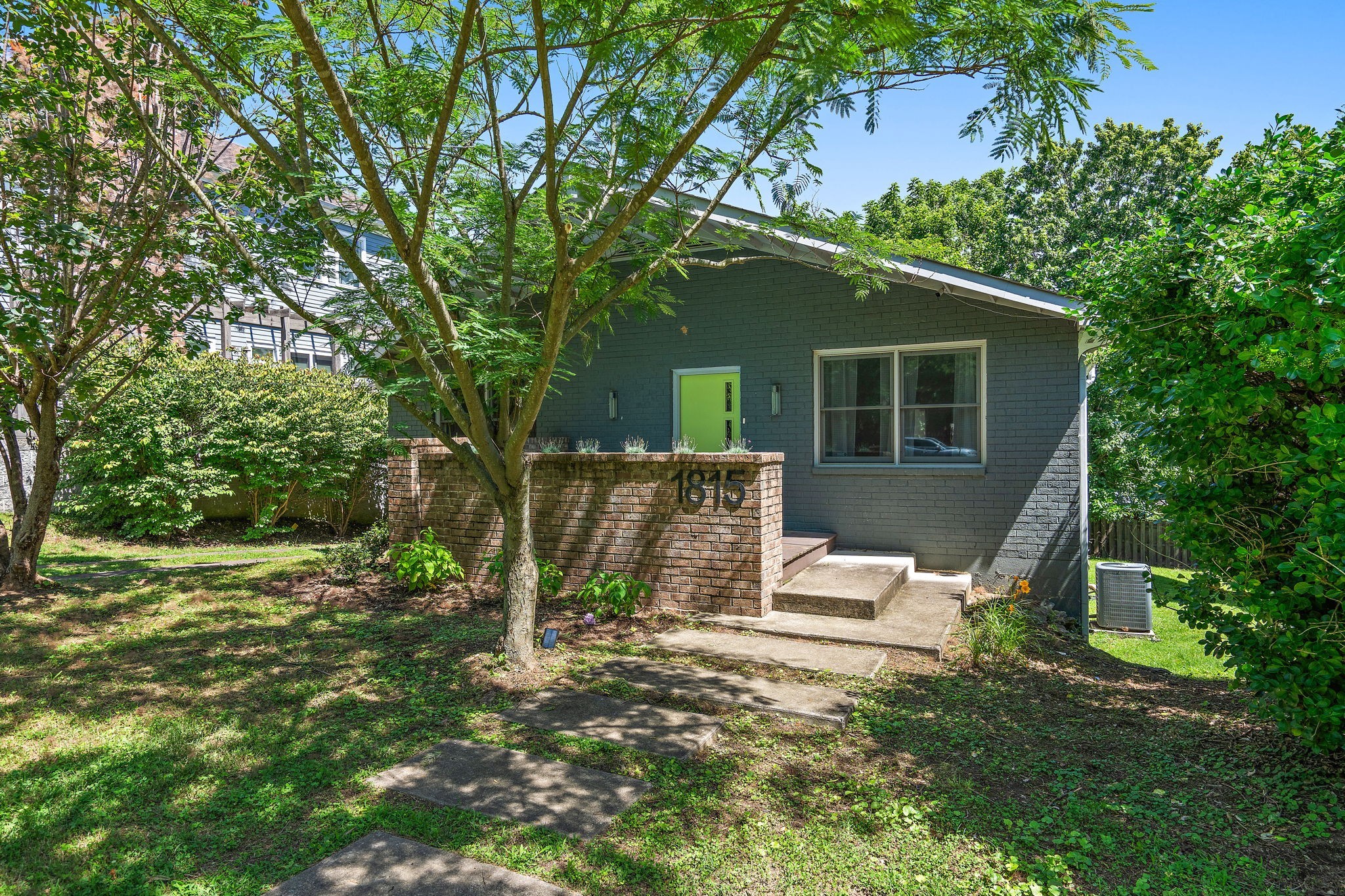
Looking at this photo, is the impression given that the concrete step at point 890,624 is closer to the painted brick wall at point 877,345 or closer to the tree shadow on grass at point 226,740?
the painted brick wall at point 877,345

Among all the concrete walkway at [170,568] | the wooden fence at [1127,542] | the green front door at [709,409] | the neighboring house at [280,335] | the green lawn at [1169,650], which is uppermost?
the neighboring house at [280,335]

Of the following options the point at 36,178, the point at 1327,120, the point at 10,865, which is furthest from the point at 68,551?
the point at 1327,120

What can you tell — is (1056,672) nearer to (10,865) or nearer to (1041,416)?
(1041,416)

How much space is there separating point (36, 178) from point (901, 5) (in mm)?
7889

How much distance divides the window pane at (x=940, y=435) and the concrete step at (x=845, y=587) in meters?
1.34

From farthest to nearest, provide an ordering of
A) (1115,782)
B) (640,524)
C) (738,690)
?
(640,524) < (738,690) < (1115,782)

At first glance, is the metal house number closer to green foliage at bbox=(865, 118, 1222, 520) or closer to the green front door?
the green front door

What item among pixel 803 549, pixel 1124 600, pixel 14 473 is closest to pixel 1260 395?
pixel 803 549

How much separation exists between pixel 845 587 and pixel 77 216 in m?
7.99

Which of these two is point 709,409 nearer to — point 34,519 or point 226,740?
Answer: point 226,740

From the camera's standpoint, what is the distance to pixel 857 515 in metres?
8.82

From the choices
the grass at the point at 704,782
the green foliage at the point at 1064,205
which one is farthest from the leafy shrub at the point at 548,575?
the green foliage at the point at 1064,205

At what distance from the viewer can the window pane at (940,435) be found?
8.47m

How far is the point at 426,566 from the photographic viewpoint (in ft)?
25.0
